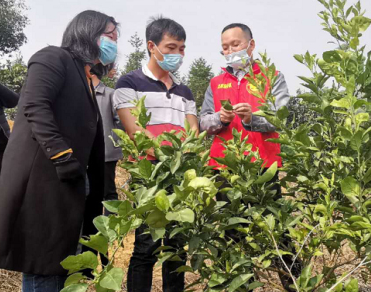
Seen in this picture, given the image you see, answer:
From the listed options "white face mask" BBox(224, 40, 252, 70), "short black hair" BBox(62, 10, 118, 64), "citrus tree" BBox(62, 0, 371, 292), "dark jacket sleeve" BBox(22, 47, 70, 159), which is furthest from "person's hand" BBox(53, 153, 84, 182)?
"white face mask" BBox(224, 40, 252, 70)

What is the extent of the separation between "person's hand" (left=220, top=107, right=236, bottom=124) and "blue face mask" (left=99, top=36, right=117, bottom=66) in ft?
2.13

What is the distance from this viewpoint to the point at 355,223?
1.10 metres

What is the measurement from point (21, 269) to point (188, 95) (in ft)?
4.97

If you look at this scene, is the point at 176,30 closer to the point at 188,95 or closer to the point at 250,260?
the point at 188,95

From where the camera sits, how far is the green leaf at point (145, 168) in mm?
1213

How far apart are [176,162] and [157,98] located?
1.34 m

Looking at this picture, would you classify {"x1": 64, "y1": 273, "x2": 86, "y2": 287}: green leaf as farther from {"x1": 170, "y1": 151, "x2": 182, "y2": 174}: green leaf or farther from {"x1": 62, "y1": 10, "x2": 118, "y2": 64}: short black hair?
{"x1": 62, "y1": 10, "x2": 118, "y2": 64}: short black hair

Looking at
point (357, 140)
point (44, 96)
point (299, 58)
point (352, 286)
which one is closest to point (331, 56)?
point (299, 58)

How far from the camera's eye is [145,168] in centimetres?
123

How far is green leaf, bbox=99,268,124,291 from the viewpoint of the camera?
0.87 m

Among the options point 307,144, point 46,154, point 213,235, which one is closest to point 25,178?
point 46,154

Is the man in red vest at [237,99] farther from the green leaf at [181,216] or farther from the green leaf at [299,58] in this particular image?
the green leaf at [181,216]

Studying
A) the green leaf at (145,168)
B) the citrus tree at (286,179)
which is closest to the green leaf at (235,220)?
the citrus tree at (286,179)

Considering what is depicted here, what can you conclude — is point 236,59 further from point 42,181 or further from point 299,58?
point 42,181
